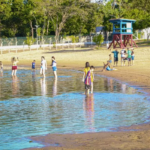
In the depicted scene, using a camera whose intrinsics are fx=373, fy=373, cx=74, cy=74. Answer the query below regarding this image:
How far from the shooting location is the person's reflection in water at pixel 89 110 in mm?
10867

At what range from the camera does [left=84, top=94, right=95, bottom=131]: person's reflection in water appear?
10.9m

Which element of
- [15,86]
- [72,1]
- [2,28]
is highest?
[72,1]

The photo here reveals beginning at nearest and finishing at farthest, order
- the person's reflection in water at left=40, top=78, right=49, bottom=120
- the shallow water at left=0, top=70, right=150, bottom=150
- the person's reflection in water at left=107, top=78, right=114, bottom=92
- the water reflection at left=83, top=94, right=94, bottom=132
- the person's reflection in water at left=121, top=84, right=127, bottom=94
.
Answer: the shallow water at left=0, top=70, right=150, bottom=150 → the water reflection at left=83, top=94, right=94, bottom=132 → the person's reflection in water at left=40, top=78, right=49, bottom=120 → the person's reflection in water at left=121, top=84, right=127, bottom=94 → the person's reflection in water at left=107, top=78, right=114, bottom=92

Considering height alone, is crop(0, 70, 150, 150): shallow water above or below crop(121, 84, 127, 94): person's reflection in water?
above

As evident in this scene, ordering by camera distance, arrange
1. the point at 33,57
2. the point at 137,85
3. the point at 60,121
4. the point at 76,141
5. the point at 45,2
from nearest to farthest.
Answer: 1. the point at 76,141
2. the point at 60,121
3. the point at 137,85
4. the point at 33,57
5. the point at 45,2

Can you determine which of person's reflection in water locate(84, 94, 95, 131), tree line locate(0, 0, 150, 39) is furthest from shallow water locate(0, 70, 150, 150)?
tree line locate(0, 0, 150, 39)

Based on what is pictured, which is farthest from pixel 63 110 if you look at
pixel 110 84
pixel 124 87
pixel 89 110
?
pixel 110 84

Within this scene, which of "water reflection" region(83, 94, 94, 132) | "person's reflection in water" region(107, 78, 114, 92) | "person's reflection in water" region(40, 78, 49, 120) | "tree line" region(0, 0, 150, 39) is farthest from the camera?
A: "tree line" region(0, 0, 150, 39)

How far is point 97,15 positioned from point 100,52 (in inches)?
1133

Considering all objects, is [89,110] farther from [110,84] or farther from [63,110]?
[110,84]

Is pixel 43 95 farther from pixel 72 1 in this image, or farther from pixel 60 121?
pixel 72 1

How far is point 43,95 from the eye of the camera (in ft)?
57.6

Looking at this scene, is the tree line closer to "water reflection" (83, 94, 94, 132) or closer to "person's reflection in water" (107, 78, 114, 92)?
"person's reflection in water" (107, 78, 114, 92)

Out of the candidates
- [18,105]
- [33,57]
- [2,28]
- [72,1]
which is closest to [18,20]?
[2,28]
